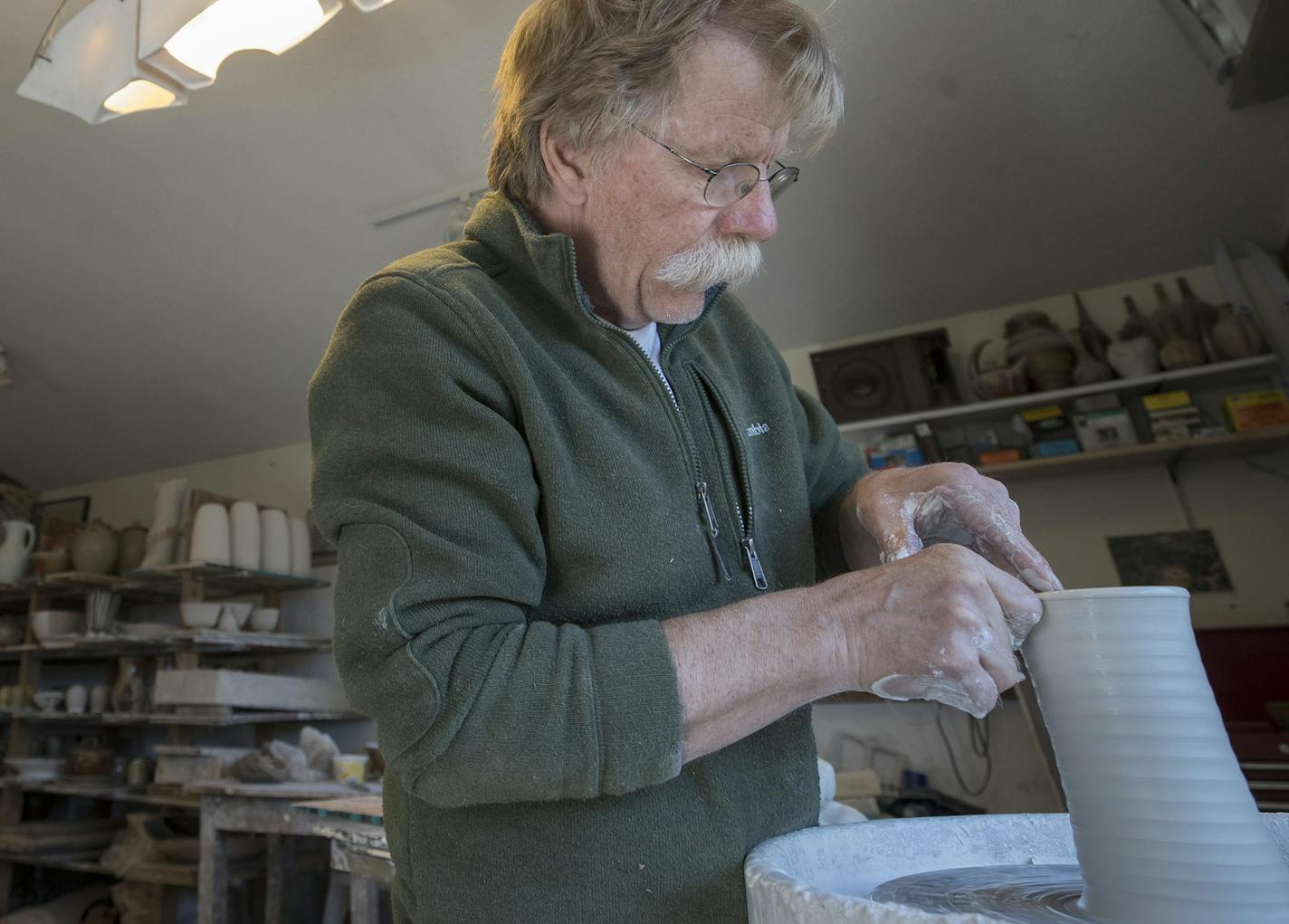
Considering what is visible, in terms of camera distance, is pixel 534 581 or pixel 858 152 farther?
pixel 858 152

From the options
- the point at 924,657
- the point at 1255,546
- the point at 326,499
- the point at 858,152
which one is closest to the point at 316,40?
the point at 858,152

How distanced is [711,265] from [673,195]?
3.3 inches

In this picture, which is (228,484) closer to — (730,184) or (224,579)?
(224,579)

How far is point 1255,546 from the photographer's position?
9.37 ft

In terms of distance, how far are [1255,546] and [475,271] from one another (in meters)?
3.18

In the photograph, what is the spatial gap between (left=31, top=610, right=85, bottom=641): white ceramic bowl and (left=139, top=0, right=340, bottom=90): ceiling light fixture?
3681mm

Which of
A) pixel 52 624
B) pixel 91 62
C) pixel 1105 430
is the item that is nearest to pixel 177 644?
pixel 52 624

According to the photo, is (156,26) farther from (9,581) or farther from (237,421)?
(9,581)

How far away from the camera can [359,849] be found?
1.67 m

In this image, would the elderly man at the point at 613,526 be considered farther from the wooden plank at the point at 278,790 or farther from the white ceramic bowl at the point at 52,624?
the white ceramic bowl at the point at 52,624

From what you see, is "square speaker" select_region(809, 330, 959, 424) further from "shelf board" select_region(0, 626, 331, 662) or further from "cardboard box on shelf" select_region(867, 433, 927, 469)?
"shelf board" select_region(0, 626, 331, 662)

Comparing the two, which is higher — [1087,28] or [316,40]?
[316,40]

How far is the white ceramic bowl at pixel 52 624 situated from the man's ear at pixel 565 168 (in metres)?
4.67

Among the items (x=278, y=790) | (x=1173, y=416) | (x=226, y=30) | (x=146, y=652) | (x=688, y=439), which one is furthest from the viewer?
(x=146, y=652)
